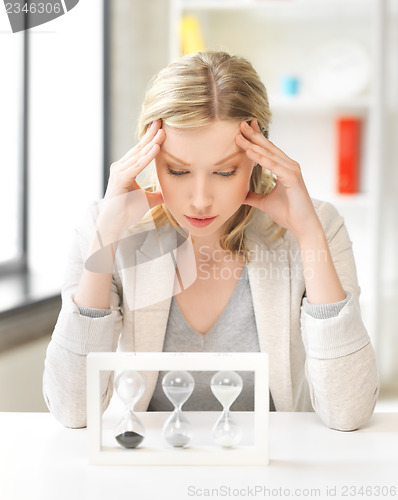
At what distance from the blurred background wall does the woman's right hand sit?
1299 millimetres

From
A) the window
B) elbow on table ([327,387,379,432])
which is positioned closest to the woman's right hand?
elbow on table ([327,387,379,432])

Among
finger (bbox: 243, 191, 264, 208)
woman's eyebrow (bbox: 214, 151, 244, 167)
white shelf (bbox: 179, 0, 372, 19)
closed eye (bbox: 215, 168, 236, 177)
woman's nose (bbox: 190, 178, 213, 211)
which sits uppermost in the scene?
white shelf (bbox: 179, 0, 372, 19)

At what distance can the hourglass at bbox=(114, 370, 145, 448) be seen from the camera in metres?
1.05

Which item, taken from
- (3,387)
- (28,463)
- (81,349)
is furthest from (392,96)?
(28,463)

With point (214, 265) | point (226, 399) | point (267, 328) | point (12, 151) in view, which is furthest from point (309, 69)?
point (226, 399)

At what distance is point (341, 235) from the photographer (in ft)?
4.89

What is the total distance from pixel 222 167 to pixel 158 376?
463mm

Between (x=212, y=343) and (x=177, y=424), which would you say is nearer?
(x=177, y=424)

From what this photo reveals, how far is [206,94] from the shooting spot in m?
1.28

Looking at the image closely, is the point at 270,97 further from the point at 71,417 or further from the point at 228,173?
the point at 71,417

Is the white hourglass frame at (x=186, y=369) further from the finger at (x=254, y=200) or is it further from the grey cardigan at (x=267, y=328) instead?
the finger at (x=254, y=200)

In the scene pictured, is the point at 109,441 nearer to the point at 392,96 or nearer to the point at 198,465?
the point at 198,465

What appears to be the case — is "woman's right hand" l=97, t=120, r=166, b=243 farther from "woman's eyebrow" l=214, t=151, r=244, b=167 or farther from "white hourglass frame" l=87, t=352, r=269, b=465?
"white hourglass frame" l=87, t=352, r=269, b=465

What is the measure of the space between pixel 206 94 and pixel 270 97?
Result: 186 cm
